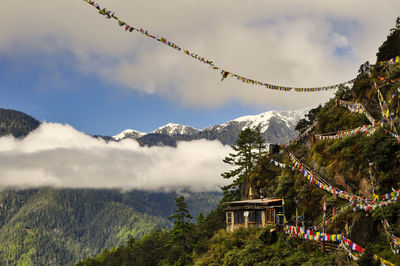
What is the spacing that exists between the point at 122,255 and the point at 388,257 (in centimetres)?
10939

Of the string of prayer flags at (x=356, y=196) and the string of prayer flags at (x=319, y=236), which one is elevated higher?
the string of prayer flags at (x=356, y=196)

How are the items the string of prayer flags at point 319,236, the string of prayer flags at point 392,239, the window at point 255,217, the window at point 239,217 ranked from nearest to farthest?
the string of prayer flags at point 392,239, the string of prayer flags at point 319,236, the window at point 255,217, the window at point 239,217

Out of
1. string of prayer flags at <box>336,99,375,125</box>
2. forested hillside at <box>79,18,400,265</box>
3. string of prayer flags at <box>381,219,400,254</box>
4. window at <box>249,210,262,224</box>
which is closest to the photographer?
string of prayer flags at <box>381,219,400,254</box>

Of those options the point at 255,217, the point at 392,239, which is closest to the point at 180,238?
the point at 255,217

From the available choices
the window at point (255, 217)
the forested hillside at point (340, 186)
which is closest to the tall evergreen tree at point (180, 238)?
the forested hillside at point (340, 186)

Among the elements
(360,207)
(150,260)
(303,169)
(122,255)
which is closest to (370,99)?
(303,169)

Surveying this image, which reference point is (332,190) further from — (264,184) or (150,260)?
(150,260)

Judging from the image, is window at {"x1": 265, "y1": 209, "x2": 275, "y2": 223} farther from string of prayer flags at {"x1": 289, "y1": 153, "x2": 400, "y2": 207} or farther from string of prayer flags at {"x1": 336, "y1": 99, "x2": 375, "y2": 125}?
string of prayer flags at {"x1": 336, "y1": 99, "x2": 375, "y2": 125}

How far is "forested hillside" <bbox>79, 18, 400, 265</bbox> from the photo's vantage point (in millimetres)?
28469

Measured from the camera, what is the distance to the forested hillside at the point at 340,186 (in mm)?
28469

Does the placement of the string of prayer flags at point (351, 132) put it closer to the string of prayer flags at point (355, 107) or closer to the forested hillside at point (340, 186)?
the forested hillside at point (340, 186)

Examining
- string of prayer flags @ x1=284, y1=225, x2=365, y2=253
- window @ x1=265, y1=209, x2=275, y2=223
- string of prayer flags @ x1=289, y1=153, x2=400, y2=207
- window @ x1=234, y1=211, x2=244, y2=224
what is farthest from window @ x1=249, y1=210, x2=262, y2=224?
string of prayer flags @ x1=289, y1=153, x2=400, y2=207

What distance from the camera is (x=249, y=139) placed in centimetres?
6875

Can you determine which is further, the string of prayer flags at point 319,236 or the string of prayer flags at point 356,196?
the string of prayer flags at point 356,196
